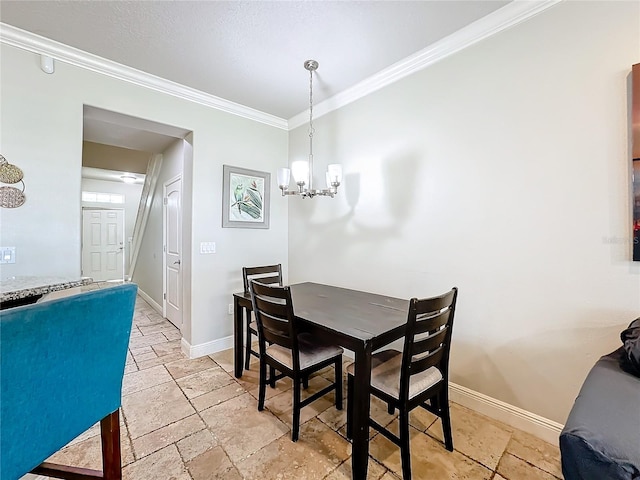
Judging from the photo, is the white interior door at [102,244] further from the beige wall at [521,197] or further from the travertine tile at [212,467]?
the beige wall at [521,197]

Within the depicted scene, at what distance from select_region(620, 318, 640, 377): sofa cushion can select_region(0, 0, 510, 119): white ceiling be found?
6.63 ft

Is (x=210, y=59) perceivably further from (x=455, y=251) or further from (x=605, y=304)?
(x=605, y=304)

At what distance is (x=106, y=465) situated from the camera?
3.69ft

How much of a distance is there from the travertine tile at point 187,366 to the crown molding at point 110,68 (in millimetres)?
2685


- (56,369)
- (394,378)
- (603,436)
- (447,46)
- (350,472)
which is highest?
(447,46)

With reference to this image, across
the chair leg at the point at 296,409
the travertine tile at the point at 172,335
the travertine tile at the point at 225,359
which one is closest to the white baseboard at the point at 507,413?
the chair leg at the point at 296,409

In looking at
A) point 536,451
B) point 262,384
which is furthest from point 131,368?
point 536,451

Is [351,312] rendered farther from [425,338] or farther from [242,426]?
[242,426]

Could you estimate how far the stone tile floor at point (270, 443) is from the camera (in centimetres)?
152

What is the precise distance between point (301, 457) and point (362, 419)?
1.69 ft

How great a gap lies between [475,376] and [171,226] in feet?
13.1

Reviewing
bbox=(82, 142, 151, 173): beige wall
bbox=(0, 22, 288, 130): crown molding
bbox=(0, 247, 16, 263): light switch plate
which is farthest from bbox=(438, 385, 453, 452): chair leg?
bbox=(82, 142, 151, 173): beige wall

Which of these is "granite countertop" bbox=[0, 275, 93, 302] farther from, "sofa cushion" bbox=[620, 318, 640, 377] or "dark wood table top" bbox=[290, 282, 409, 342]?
"sofa cushion" bbox=[620, 318, 640, 377]

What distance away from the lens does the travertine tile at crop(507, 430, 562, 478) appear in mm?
1532
